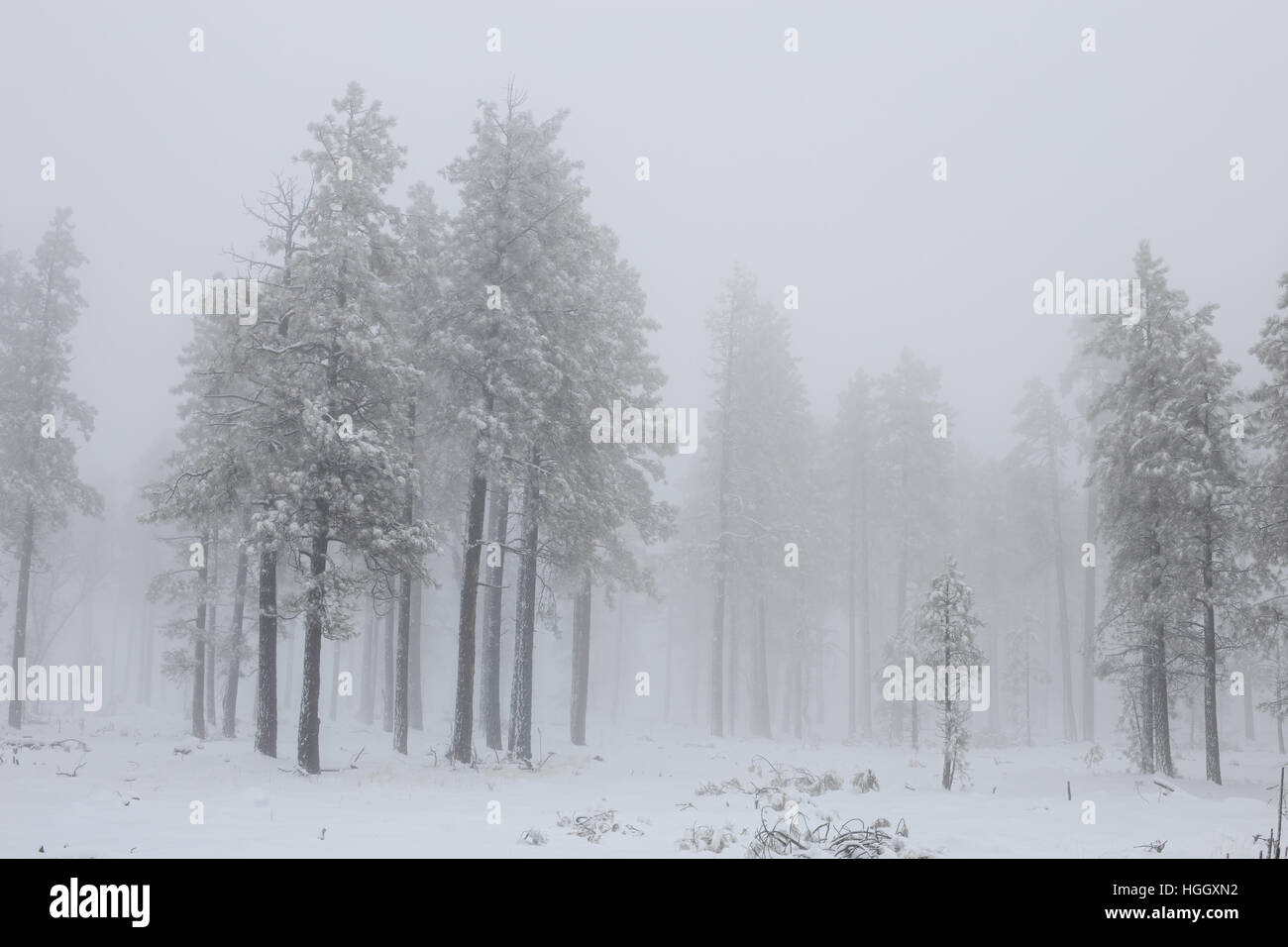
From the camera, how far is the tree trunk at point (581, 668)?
1011 inches

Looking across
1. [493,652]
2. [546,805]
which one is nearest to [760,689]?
[493,652]

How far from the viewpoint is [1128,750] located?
65.6ft

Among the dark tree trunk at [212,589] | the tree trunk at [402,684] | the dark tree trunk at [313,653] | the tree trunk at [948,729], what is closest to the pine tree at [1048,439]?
the tree trunk at [948,729]

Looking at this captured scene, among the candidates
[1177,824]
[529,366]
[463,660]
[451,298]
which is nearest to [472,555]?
[463,660]

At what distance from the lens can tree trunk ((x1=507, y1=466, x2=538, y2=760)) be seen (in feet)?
62.0

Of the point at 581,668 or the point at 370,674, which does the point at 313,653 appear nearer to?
the point at 581,668

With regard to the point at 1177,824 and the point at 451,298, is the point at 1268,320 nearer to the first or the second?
the point at 1177,824

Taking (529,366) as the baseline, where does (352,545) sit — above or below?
below

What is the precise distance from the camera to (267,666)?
53.9ft

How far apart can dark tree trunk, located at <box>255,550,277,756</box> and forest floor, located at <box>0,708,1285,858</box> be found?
1.37ft

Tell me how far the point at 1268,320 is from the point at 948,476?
889 inches

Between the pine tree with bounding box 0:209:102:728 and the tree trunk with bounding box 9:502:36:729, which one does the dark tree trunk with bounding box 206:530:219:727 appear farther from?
the tree trunk with bounding box 9:502:36:729

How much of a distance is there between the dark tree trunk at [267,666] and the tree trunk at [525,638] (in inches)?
207

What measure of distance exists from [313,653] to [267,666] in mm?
1994
